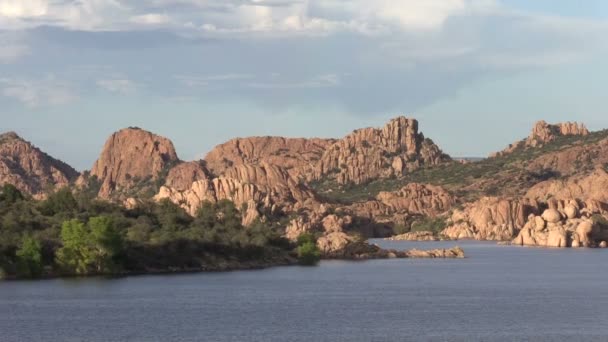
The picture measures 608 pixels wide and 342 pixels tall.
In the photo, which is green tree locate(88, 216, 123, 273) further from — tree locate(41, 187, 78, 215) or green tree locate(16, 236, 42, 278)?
tree locate(41, 187, 78, 215)

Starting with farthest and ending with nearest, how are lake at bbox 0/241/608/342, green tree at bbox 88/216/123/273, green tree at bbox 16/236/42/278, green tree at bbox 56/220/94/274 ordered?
1. green tree at bbox 88/216/123/273
2. green tree at bbox 56/220/94/274
3. green tree at bbox 16/236/42/278
4. lake at bbox 0/241/608/342

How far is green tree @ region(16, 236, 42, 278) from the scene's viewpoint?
121 m

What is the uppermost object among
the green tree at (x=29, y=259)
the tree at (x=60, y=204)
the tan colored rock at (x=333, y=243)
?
the tree at (x=60, y=204)

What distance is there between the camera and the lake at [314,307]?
261ft

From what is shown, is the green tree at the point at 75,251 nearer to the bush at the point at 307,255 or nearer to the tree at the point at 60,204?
A: the tree at the point at 60,204

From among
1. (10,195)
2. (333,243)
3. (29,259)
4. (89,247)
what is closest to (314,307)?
(29,259)

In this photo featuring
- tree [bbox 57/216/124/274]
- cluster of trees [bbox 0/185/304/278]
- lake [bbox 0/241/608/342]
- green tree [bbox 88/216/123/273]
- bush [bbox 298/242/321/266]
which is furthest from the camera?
bush [bbox 298/242/321/266]

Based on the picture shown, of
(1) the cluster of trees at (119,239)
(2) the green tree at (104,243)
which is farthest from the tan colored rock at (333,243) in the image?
(2) the green tree at (104,243)

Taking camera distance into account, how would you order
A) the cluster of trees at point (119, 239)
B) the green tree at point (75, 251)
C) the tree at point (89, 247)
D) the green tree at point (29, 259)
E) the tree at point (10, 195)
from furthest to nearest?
1. the tree at point (10, 195)
2. the tree at point (89, 247)
3. the cluster of trees at point (119, 239)
4. the green tree at point (75, 251)
5. the green tree at point (29, 259)

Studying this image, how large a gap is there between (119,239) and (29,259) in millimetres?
10659

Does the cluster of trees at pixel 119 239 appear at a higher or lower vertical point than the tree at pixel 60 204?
lower

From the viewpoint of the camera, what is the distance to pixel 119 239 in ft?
422

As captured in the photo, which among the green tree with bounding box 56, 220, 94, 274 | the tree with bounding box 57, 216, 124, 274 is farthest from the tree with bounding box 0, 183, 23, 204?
the green tree with bounding box 56, 220, 94, 274

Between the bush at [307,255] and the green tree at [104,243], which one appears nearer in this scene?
the green tree at [104,243]
